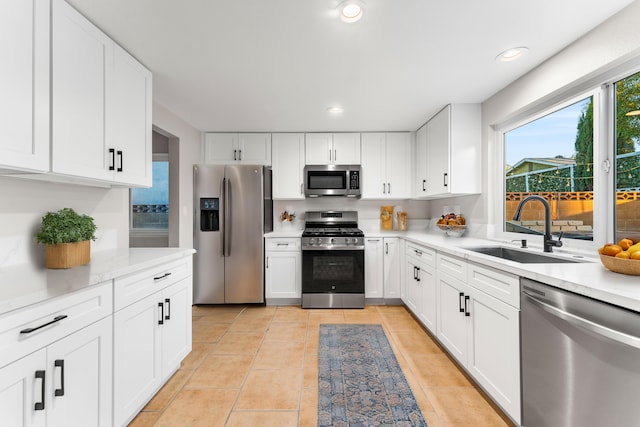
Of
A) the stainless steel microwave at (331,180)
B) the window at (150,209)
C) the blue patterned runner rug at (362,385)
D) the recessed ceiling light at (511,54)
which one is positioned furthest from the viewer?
the window at (150,209)

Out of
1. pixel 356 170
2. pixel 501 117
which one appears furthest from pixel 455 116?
pixel 356 170

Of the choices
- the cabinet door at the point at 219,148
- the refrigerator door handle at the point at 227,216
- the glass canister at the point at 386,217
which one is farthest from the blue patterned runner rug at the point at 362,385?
the cabinet door at the point at 219,148

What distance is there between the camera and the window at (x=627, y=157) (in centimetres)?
167

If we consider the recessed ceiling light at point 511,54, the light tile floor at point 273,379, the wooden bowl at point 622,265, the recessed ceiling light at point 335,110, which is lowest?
the light tile floor at point 273,379

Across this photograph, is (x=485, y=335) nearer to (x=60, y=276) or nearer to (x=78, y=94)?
(x=60, y=276)


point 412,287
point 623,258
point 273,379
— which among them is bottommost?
point 273,379

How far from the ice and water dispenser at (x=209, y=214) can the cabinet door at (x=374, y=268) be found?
1.92 meters

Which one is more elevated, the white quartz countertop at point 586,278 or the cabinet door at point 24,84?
the cabinet door at point 24,84

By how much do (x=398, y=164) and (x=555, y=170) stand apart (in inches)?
78.0

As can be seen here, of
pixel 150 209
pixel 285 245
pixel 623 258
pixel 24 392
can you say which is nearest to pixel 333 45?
pixel 623 258

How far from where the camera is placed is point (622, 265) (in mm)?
1320

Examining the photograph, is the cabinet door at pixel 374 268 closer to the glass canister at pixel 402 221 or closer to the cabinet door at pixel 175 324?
the glass canister at pixel 402 221

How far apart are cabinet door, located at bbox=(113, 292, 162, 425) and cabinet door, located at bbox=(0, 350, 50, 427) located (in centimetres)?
40

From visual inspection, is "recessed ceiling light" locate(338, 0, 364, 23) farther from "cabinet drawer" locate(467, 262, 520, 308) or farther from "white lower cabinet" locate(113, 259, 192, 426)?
"white lower cabinet" locate(113, 259, 192, 426)
